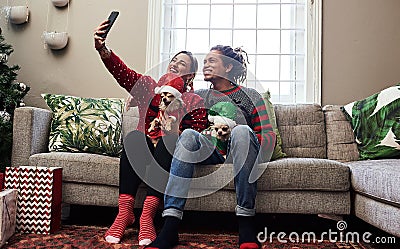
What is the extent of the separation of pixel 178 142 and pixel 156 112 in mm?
205

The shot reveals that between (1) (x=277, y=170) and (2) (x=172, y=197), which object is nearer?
(2) (x=172, y=197)

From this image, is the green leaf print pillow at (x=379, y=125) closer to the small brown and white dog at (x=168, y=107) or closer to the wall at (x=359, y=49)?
the wall at (x=359, y=49)

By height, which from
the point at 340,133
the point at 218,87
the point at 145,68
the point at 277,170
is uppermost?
the point at 145,68

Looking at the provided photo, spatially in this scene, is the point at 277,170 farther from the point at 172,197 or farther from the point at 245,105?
the point at 172,197

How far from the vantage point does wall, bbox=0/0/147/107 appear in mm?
3256

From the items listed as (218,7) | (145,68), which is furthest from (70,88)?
(218,7)

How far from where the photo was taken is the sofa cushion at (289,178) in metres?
2.06

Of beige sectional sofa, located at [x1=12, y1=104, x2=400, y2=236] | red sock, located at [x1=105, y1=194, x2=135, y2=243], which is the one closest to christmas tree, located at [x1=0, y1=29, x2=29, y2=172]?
beige sectional sofa, located at [x1=12, y1=104, x2=400, y2=236]

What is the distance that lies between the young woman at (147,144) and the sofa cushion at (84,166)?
152 mm

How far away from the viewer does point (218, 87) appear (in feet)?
6.93

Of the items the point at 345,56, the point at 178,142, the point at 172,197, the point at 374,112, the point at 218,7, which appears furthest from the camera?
the point at 218,7

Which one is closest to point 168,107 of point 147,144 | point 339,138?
point 147,144

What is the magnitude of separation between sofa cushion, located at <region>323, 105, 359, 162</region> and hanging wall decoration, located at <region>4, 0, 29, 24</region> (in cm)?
227

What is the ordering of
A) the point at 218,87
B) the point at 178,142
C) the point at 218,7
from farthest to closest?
1. the point at 218,7
2. the point at 218,87
3. the point at 178,142
